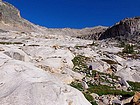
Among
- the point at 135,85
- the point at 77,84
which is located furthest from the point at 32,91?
the point at 135,85

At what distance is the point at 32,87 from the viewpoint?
1446 cm

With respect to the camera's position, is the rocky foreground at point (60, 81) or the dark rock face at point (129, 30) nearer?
the rocky foreground at point (60, 81)

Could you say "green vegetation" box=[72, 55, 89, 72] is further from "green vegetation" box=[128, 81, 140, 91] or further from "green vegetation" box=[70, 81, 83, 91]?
"green vegetation" box=[70, 81, 83, 91]

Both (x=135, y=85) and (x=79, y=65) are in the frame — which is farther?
(x=79, y=65)

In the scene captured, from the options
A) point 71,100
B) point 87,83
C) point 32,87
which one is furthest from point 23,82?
point 87,83

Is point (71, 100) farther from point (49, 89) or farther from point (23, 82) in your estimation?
point (23, 82)

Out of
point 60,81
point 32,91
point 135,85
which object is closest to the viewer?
point 32,91

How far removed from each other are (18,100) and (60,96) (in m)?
2.31

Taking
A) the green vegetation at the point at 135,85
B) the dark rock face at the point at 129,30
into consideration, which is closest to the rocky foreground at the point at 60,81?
the green vegetation at the point at 135,85

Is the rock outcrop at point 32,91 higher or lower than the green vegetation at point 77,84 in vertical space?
higher

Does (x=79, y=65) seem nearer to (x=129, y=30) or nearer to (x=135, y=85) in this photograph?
(x=135, y=85)

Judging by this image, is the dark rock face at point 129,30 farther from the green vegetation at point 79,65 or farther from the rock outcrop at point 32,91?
the rock outcrop at point 32,91

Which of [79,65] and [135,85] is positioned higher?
[79,65]

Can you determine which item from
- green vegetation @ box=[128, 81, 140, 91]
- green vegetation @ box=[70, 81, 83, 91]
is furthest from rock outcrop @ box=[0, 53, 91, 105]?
green vegetation @ box=[128, 81, 140, 91]
